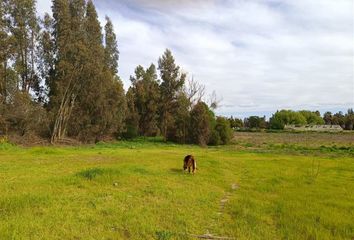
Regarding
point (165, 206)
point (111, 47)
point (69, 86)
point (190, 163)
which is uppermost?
point (111, 47)

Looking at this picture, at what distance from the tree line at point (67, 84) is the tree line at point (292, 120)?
269 feet

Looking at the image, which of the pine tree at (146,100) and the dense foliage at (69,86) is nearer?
the dense foliage at (69,86)

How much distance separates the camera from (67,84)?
1598 inches

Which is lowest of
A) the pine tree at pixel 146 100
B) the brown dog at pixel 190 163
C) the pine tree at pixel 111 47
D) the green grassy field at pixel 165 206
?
the green grassy field at pixel 165 206

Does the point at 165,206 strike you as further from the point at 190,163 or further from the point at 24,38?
the point at 24,38

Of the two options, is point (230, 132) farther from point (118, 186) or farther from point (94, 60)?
point (118, 186)

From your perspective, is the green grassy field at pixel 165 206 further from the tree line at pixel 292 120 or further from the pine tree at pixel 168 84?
the tree line at pixel 292 120

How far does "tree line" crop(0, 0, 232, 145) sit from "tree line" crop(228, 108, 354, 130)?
3228 inches

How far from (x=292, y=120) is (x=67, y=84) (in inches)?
5458

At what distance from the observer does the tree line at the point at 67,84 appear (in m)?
36.5

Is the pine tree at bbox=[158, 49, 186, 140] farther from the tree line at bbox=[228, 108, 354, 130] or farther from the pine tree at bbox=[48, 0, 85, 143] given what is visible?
the tree line at bbox=[228, 108, 354, 130]

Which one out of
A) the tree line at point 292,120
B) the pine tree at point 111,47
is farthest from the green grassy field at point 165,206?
the tree line at point 292,120

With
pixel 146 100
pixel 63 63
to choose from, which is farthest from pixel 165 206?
pixel 146 100

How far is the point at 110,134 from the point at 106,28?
51.4 feet
